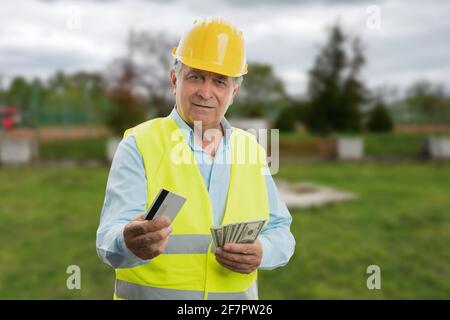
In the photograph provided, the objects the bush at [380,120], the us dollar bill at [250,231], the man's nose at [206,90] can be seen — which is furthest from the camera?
the bush at [380,120]

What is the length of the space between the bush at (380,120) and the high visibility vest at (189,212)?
25.3m

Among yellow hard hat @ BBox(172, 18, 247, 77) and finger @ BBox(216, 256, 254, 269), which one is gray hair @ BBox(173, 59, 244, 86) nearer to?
yellow hard hat @ BBox(172, 18, 247, 77)

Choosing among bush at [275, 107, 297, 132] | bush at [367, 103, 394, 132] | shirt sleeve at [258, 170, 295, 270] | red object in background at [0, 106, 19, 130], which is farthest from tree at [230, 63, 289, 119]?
shirt sleeve at [258, 170, 295, 270]

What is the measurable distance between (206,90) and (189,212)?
37 centimetres

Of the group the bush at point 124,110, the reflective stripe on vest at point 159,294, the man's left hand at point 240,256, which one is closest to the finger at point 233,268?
the man's left hand at point 240,256

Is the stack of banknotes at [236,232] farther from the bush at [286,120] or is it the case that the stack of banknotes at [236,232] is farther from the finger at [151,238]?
the bush at [286,120]

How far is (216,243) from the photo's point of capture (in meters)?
1.77

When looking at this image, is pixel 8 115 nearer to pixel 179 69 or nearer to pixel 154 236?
pixel 179 69

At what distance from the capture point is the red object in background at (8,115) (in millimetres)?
23663

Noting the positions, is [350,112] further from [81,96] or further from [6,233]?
[6,233]

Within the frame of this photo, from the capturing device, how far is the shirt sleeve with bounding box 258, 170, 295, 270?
6.35 ft

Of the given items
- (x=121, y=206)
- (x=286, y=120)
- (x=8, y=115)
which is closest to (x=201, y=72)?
(x=121, y=206)

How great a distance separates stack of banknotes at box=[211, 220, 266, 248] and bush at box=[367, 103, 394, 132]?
2551 centimetres
